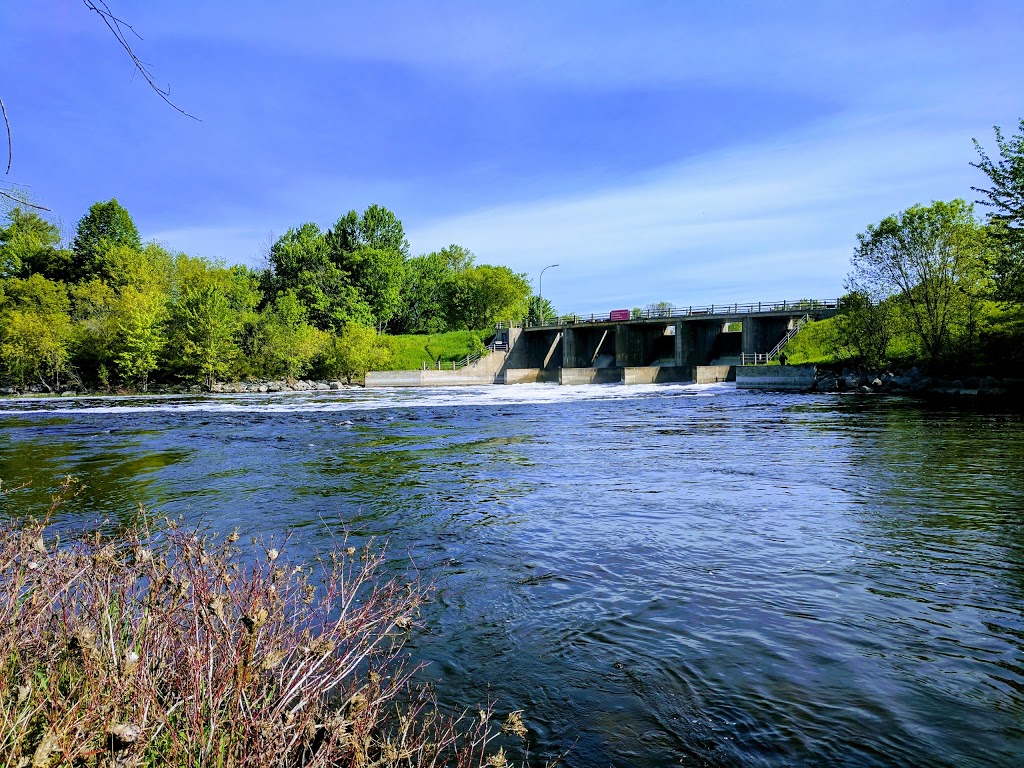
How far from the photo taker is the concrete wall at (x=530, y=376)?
74.1 m

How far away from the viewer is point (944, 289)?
41.2 metres

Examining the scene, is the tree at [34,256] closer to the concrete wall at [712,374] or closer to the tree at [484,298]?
the tree at [484,298]

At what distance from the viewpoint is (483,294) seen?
A: 3807 inches

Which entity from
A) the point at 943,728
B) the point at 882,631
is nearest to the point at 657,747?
the point at 943,728

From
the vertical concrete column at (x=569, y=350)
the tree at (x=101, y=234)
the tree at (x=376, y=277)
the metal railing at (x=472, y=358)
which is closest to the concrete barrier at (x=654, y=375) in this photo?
the vertical concrete column at (x=569, y=350)

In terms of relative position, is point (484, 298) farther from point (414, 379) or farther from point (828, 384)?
point (828, 384)

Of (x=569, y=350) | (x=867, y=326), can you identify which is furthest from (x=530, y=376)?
(x=867, y=326)

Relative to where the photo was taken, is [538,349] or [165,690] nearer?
A: [165,690]

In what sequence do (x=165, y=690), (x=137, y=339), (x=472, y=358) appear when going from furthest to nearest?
(x=472, y=358)
(x=137, y=339)
(x=165, y=690)

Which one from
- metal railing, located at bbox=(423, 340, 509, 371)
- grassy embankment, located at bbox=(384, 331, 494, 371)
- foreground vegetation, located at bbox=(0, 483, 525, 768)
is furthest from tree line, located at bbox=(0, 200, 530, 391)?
foreground vegetation, located at bbox=(0, 483, 525, 768)

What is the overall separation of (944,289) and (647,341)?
3774 cm

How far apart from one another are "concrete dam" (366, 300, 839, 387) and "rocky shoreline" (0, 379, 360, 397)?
6583 mm

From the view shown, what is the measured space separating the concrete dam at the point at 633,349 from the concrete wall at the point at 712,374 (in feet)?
0.27

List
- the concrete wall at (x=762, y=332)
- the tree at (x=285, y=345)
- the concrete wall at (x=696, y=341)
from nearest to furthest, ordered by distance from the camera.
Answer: the concrete wall at (x=762, y=332) → the concrete wall at (x=696, y=341) → the tree at (x=285, y=345)
